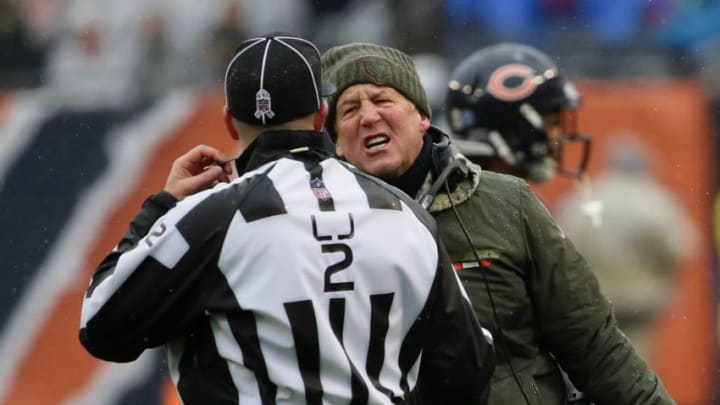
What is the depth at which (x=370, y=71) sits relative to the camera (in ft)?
15.7

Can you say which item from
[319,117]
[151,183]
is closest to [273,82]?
[319,117]

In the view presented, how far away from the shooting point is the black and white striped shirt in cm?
367

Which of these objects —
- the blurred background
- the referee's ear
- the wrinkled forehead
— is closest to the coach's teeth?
the wrinkled forehead

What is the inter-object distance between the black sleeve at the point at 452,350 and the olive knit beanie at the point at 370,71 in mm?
963

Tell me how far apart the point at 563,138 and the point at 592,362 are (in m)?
2.26

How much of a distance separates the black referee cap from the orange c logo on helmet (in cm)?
291

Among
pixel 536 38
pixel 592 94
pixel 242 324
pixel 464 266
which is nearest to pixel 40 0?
pixel 536 38

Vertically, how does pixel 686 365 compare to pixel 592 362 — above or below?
below

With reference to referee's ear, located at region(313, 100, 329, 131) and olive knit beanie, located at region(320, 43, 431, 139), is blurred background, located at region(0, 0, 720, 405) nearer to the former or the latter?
olive knit beanie, located at region(320, 43, 431, 139)

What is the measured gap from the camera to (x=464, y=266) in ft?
15.1

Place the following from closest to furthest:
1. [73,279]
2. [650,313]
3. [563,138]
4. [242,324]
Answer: [242,324] → [563,138] → [650,313] → [73,279]

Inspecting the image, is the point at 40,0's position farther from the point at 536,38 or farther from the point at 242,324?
the point at 242,324

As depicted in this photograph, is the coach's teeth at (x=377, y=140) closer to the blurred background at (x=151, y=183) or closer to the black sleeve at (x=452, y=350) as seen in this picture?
the black sleeve at (x=452, y=350)

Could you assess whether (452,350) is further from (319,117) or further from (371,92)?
(371,92)
